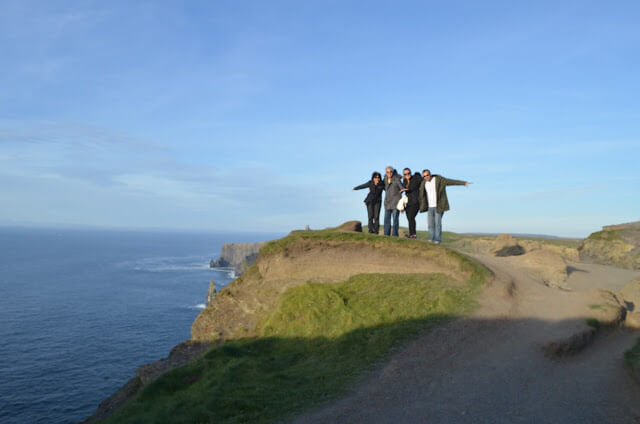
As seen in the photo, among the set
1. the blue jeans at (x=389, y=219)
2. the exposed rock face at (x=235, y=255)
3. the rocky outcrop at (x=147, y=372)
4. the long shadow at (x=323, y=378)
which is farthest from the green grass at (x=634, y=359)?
the exposed rock face at (x=235, y=255)

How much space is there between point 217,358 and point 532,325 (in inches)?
427

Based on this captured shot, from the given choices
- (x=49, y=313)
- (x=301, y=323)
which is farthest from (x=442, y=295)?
(x=49, y=313)

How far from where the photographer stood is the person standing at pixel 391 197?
21312 millimetres

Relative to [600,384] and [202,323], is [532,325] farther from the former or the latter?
[202,323]

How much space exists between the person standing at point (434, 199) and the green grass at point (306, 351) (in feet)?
12.9

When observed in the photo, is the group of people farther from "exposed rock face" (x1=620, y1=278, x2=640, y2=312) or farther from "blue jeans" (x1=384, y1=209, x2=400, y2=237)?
"exposed rock face" (x1=620, y1=278, x2=640, y2=312)

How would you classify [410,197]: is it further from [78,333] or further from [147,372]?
[78,333]

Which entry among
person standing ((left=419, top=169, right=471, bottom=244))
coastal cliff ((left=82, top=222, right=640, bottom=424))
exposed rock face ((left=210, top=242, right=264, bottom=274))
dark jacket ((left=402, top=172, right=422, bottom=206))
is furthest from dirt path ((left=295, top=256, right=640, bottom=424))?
exposed rock face ((left=210, top=242, right=264, bottom=274))

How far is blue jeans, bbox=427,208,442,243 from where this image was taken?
20.2 meters

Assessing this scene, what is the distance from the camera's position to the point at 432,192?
65.8ft

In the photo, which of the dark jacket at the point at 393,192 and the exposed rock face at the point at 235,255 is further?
the exposed rock face at the point at 235,255

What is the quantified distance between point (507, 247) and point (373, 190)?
1648 centimetres

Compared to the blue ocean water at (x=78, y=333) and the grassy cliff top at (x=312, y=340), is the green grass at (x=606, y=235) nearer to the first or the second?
the grassy cliff top at (x=312, y=340)

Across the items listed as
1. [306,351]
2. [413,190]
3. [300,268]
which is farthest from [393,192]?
[306,351]
